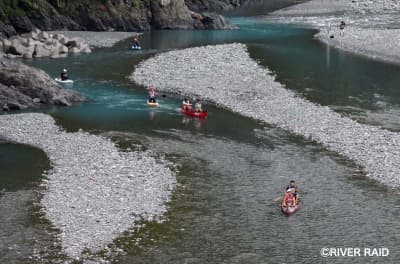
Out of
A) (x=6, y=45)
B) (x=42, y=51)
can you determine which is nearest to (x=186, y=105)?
(x=42, y=51)

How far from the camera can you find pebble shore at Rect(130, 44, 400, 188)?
151ft

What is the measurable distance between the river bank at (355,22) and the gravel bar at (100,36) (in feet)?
102

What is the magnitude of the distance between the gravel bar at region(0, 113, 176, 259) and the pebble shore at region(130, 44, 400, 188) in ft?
44.4

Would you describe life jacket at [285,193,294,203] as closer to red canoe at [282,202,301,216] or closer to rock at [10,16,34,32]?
red canoe at [282,202,301,216]

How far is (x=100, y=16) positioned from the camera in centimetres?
11262

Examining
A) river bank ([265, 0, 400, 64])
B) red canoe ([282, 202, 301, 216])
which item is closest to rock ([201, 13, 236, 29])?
river bank ([265, 0, 400, 64])

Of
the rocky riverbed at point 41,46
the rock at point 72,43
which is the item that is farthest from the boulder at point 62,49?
the rock at point 72,43

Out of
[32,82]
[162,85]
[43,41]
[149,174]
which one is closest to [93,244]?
[149,174]

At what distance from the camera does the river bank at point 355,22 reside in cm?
9212

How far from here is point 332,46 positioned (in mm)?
94375

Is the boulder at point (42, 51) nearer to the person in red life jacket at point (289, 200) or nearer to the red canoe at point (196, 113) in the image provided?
the red canoe at point (196, 113)

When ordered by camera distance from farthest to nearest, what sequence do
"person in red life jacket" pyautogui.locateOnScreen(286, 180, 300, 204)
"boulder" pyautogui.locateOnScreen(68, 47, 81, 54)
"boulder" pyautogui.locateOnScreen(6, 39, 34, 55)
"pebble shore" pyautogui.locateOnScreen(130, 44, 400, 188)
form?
"boulder" pyautogui.locateOnScreen(68, 47, 81, 54) → "boulder" pyautogui.locateOnScreen(6, 39, 34, 55) → "pebble shore" pyautogui.locateOnScreen(130, 44, 400, 188) → "person in red life jacket" pyautogui.locateOnScreen(286, 180, 300, 204)

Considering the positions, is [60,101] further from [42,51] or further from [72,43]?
[72,43]

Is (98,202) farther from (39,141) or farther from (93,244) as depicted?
(39,141)
